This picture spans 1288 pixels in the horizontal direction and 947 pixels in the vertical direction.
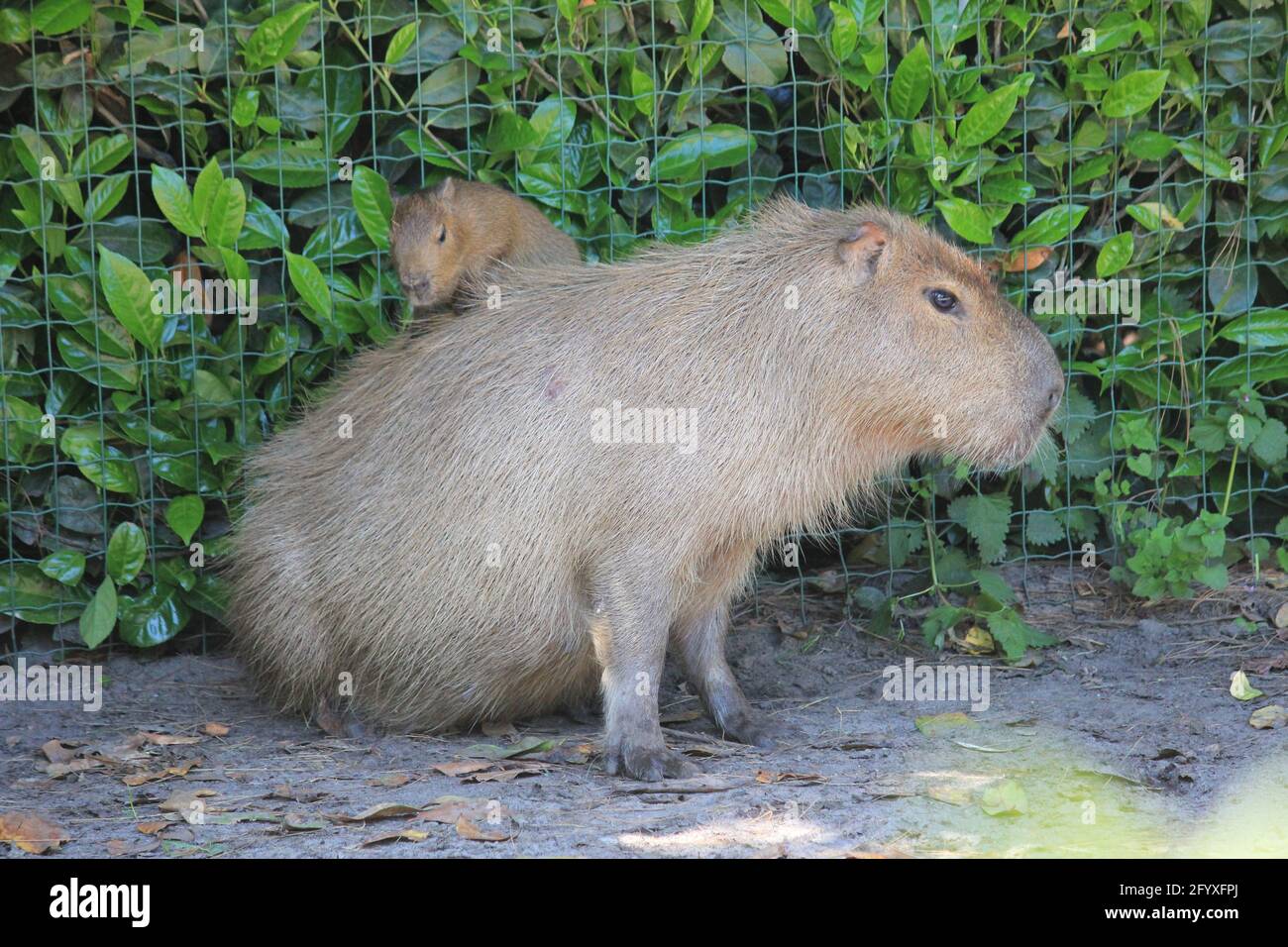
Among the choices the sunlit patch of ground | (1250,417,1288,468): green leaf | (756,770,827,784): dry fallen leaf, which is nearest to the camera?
the sunlit patch of ground

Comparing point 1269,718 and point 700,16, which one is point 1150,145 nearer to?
point 700,16

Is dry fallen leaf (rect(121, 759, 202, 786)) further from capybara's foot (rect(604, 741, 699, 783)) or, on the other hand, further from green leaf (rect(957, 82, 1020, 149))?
green leaf (rect(957, 82, 1020, 149))

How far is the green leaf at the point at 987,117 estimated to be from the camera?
496 cm

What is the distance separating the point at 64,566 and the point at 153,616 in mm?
320

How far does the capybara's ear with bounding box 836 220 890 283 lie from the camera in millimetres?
4215

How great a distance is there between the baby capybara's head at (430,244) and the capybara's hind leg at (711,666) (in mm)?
1278

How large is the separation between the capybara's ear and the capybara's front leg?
1.04 m

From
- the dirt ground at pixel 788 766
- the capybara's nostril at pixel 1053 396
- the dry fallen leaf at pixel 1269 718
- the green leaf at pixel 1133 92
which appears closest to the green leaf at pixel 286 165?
the dirt ground at pixel 788 766

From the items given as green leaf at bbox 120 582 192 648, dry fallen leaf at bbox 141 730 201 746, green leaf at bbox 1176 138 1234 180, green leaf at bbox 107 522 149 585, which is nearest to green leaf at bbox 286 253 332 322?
green leaf at bbox 107 522 149 585

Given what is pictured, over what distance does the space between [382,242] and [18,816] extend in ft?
6.86

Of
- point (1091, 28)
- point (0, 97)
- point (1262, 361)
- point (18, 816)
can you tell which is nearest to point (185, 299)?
point (0, 97)

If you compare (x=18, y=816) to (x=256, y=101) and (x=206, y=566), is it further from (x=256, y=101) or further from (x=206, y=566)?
(x=256, y=101)

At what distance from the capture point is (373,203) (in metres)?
4.95

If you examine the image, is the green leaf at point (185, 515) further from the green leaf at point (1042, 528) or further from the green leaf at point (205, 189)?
the green leaf at point (1042, 528)
